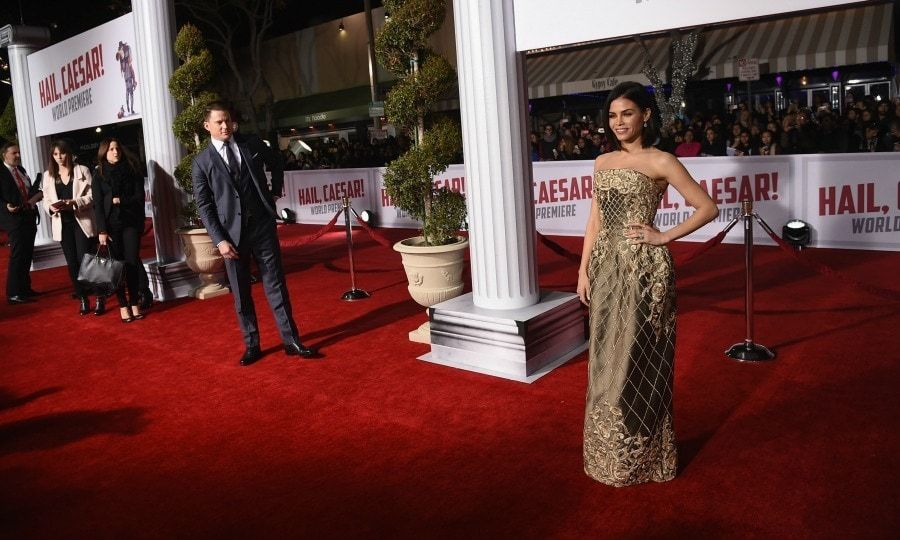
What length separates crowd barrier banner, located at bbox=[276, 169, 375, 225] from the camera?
45.1ft

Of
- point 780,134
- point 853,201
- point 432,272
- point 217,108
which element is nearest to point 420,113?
point 432,272

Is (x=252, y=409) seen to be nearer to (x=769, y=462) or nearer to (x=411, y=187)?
(x=411, y=187)

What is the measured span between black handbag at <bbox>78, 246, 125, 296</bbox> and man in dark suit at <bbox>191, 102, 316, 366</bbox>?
6.32ft

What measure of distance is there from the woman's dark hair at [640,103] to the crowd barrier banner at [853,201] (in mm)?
6208

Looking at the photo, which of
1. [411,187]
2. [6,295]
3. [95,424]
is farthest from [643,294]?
[6,295]

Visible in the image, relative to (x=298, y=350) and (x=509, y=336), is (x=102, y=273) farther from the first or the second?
(x=509, y=336)

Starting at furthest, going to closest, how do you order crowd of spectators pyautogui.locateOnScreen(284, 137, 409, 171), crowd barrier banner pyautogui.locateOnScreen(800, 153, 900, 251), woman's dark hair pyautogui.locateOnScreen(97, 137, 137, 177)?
crowd of spectators pyautogui.locateOnScreen(284, 137, 409, 171) < crowd barrier banner pyautogui.locateOnScreen(800, 153, 900, 251) < woman's dark hair pyautogui.locateOnScreen(97, 137, 137, 177)

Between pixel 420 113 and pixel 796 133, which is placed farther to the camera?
pixel 796 133

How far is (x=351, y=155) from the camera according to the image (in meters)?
15.9

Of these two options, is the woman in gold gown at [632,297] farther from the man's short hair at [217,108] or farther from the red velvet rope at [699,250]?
the man's short hair at [217,108]

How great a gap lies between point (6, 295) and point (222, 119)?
5403 mm

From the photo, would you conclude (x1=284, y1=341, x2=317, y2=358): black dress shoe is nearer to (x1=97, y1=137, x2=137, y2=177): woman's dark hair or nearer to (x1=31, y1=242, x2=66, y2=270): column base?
(x1=97, y1=137, x2=137, y2=177): woman's dark hair

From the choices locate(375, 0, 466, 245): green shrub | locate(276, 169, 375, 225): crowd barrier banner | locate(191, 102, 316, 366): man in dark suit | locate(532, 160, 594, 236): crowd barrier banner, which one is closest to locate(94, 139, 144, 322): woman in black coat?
locate(191, 102, 316, 366): man in dark suit

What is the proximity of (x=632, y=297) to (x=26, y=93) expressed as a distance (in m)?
11.1
